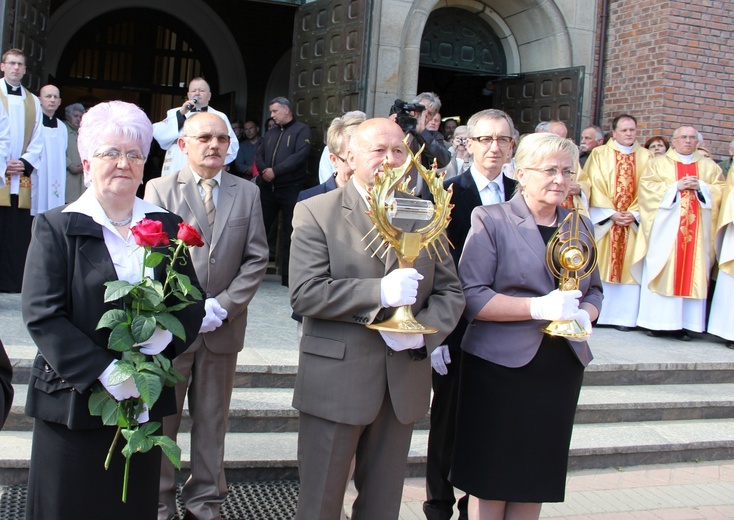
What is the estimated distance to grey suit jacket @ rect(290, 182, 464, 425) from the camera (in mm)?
3248

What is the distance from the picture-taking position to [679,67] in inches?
416

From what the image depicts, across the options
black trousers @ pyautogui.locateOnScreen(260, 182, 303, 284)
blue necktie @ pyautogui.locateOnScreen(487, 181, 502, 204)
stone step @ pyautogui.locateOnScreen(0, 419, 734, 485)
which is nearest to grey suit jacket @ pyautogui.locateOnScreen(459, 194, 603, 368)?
blue necktie @ pyautogui.locateOnScreen(487, 181, 502, 204)

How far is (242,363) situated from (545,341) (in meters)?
2.61

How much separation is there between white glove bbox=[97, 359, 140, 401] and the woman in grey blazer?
4.83 feet

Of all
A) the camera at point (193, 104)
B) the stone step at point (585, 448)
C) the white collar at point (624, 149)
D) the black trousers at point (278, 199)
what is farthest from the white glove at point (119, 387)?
the white collar at point (624, 149)

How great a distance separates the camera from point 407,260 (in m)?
3.13

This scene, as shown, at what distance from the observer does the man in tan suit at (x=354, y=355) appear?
326 cm

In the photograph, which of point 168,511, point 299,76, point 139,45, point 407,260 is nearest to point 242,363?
point 168,511

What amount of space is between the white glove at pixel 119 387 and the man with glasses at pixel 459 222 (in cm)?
175

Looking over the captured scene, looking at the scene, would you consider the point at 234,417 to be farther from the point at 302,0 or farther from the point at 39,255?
the point at 302,0

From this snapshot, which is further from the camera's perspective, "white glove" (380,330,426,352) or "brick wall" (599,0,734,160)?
"brick wall" (599,0,734,160)

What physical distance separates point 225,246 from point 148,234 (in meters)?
1.41

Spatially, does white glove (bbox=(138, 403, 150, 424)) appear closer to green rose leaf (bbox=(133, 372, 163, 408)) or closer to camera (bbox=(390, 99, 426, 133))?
green rose leaf (bbox=(133, 372, 163, 408))

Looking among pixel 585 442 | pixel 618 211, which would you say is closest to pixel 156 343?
pixel 585 442
